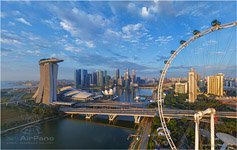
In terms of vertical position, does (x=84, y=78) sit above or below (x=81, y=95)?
above

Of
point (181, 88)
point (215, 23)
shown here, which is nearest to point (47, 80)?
point (215, 23)

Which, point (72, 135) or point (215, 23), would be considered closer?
point (215, 23)

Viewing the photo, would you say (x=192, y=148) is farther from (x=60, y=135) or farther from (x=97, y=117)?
(x=97, y=117)

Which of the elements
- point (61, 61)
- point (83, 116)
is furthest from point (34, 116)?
point (61, 61)

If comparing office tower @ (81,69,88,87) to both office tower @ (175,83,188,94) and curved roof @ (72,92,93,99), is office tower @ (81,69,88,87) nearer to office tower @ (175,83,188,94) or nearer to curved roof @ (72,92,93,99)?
curved roof @ (72,92,93,99)

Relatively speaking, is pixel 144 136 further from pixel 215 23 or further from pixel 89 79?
pixel 89 79

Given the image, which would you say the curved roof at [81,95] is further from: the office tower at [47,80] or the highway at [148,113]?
the highway at [148,113]

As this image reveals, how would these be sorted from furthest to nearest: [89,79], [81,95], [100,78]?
[89,79], [100,78], [81,95]
